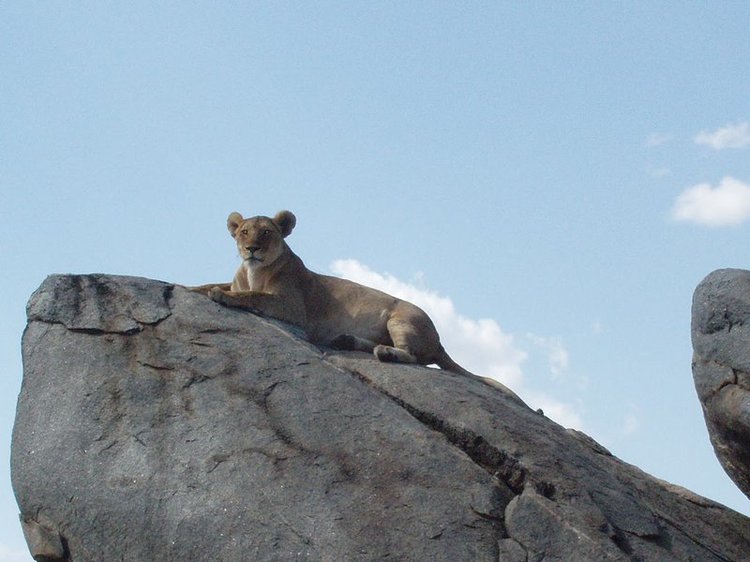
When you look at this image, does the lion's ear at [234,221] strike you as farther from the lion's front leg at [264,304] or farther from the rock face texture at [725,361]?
the rock face texture at [725,361]

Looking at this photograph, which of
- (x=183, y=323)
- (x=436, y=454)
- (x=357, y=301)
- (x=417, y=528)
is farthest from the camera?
(x=357, y=301)

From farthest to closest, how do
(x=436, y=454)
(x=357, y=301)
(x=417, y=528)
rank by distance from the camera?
1. (x=357, y=301)
2. (x=436, y=454)
3. (x=417, y=528)

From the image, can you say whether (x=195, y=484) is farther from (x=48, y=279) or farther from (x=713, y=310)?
(x=713, y=310)

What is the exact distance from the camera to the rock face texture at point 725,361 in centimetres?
1233

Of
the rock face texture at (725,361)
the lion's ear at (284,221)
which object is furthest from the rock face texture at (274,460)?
the lion's ear at (284,221)

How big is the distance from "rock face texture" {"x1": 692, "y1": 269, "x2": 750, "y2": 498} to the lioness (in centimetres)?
260

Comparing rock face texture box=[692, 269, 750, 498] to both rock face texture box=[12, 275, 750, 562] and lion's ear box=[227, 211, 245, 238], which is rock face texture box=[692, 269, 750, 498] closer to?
rock face texture box=[12, 275, 750, 562]

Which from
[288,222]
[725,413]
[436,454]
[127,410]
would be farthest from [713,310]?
[127,410]

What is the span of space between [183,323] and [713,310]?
613 cm

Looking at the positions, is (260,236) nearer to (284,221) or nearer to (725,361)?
(284,221)

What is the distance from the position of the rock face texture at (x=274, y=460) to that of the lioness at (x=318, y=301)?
1.37 m

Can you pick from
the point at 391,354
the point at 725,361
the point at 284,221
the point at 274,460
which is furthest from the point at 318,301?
the point at 725,361

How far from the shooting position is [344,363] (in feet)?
40.5

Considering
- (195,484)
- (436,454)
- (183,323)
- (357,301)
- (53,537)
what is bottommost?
(53,537)
